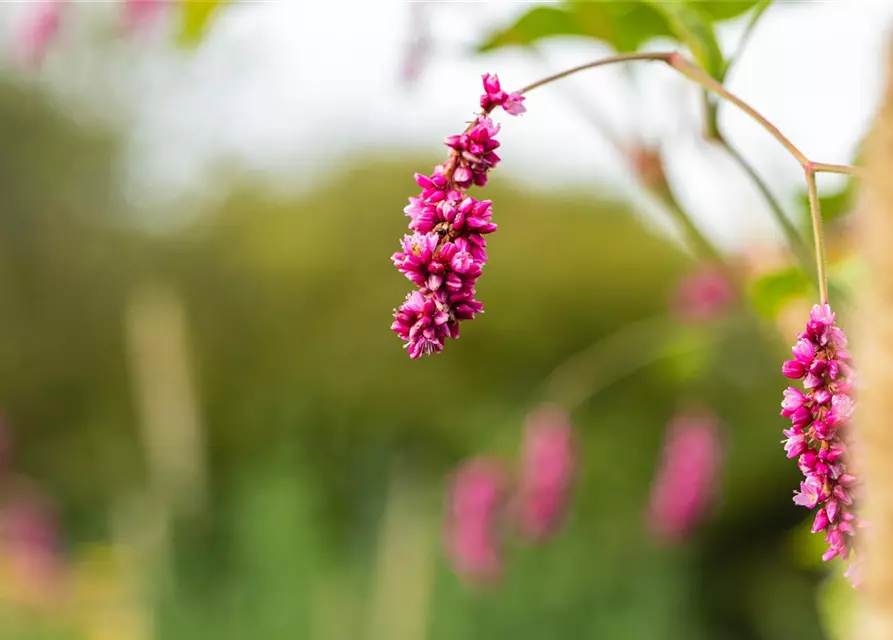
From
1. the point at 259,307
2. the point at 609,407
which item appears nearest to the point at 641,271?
the point at 609,407

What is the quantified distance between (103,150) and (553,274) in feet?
10.3

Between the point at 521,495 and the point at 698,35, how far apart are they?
844 millimetres

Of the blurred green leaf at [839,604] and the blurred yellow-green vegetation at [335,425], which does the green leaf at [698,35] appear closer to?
the blurred green leaf at [839,604]

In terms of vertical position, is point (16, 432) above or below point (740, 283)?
above

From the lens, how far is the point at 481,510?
142cm

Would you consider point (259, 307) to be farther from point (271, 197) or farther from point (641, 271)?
point (641, 271)

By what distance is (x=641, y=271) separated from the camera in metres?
3.83

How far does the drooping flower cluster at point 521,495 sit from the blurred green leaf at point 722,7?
0.69 m

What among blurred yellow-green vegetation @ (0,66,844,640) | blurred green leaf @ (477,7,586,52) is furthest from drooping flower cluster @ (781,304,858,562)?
blurred yellow-green vegetation @ (0,66,844,640)

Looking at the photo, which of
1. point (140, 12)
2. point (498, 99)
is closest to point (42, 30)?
point (140, 12)

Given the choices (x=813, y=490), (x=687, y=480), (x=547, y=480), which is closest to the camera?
(x=813, y=490)

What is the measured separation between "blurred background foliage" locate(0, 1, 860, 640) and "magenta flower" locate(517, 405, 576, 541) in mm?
407

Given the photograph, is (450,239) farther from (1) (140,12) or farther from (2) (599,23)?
(1) (140,12)

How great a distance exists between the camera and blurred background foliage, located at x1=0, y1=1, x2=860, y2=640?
2906 millimetres
